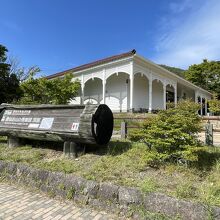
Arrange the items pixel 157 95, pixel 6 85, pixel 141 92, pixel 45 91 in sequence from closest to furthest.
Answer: pixel 6 85
pixel 45 91
pixel 141 92
pixel 157 95

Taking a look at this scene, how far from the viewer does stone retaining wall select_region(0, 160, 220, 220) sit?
3.40 metres

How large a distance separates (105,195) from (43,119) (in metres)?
3.31

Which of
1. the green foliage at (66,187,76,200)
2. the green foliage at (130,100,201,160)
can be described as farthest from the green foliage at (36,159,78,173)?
the green foliage at (130,100,201,160)

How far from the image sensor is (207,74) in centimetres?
4241

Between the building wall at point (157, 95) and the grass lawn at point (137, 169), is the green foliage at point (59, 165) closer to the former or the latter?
the grass lawn at point (137, 169)

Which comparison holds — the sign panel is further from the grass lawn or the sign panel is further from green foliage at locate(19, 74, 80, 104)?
green foliage at locate(19, 74, 80, 104)

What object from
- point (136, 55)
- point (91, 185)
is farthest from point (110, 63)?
point (91, 185)

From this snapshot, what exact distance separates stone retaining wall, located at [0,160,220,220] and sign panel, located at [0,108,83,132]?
1.24 metres

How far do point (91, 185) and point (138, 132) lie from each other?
1.82m

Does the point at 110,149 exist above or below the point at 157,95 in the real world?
below

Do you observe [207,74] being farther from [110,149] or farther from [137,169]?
[137,169]

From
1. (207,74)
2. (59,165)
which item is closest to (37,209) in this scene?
(59,165)

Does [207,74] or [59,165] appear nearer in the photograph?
[59,165]

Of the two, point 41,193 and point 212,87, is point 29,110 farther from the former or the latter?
point 212,87
